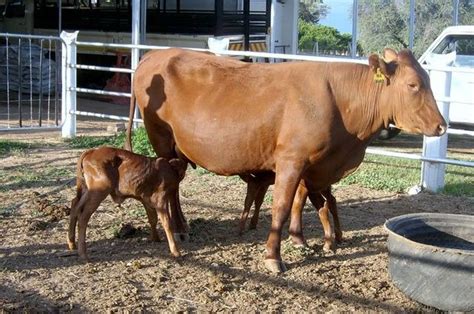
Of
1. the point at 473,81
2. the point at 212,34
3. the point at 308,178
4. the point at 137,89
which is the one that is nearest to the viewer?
the point at 308,178

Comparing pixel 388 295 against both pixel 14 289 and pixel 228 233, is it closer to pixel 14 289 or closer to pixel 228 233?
pixel 228 233

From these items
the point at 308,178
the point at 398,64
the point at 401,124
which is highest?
the point at 398,64

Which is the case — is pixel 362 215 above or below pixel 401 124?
below

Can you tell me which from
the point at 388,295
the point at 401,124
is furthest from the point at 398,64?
the point at 388,295

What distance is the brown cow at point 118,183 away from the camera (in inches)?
202

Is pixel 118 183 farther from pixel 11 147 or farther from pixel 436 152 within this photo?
pixel 11 147

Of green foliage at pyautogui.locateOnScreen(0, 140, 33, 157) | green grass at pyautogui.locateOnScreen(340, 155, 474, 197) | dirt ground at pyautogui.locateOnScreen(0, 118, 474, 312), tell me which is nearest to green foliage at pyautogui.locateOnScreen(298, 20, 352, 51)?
green grass at pyautogui.locateOnScreen(340, 155, 474, 197)

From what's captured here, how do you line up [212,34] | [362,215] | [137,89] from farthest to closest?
[212,34], [362,215], [137,89]

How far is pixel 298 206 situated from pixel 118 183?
1.38 meters

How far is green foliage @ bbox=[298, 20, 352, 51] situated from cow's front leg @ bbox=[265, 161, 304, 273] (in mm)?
23213

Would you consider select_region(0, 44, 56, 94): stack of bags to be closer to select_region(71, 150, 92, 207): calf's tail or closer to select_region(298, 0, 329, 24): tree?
select_region(71, 150, 92, 207): calf's tail

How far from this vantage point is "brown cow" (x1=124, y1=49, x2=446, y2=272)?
500 cm

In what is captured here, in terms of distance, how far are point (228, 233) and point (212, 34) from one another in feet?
27.1

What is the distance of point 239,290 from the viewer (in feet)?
15.5
